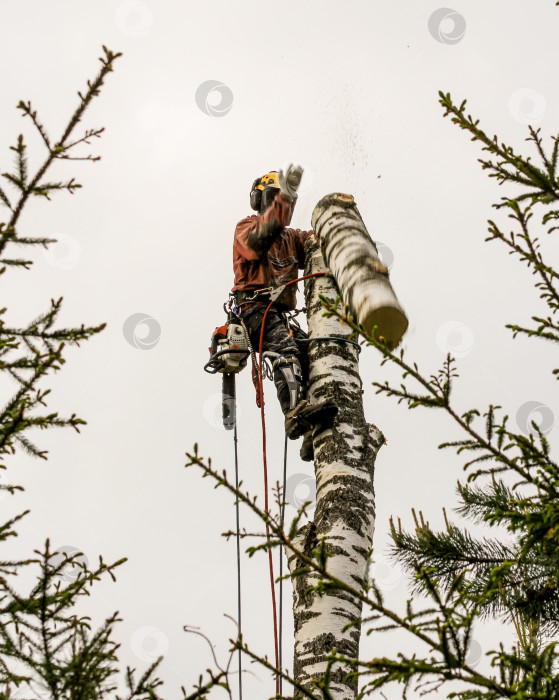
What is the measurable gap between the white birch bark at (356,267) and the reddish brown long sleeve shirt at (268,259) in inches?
22.0

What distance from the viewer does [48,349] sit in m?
3.10

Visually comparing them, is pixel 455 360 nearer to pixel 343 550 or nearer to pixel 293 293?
pixel 343 550

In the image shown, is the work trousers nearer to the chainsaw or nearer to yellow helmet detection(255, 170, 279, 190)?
A: the chainsaw

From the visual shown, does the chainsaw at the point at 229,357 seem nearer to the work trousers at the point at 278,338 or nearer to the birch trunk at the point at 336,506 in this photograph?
the work trousers at the point at 278,338

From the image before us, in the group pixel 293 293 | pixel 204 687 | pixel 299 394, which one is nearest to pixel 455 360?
pixel 204 687

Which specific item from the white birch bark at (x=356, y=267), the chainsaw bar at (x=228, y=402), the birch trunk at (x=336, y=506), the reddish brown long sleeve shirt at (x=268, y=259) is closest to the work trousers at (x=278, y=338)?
the reddish brown long sleeve shirt at (x=268, y=259)

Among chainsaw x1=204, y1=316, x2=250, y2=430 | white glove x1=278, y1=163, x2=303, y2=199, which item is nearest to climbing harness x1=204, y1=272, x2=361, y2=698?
chainsaw x1=204, y1=316, x2=250, y2=430

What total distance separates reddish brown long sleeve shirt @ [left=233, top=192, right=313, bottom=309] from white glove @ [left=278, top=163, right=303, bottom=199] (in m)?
0.38

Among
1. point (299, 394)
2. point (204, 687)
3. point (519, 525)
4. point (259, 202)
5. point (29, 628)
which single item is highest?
point (259, 202)

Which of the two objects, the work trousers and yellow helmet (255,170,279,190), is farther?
yellow helmet (255,170,279,190)

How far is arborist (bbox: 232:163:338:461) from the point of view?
535 cm

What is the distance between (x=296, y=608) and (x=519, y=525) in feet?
5.70

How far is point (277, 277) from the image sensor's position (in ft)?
20.2

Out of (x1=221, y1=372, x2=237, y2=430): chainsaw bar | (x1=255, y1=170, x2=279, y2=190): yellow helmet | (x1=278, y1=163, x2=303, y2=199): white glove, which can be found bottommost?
(x1=221, y1=372, x2=237, y2=430): chainsaw bar
